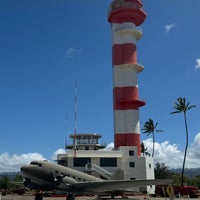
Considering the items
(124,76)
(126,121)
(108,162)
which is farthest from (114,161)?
(124,76)

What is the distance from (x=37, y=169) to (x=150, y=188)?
106ft

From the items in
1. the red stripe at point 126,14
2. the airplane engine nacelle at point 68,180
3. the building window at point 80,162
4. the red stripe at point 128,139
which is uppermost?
the red stripe at point 126,14

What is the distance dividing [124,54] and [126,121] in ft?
46.0

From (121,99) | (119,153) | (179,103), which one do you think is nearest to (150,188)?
(119,153)

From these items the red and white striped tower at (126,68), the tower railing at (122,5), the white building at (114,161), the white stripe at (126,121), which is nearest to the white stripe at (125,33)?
the red and white striped tower at (126,68)

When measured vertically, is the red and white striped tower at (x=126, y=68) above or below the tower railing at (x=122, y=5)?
below

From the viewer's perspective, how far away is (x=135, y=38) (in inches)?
2638

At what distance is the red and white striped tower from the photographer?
61.7 metres

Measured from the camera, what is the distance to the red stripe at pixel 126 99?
61.3 m

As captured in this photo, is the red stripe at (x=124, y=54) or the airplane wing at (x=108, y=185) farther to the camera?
the red stripe at (x=124, y=54)

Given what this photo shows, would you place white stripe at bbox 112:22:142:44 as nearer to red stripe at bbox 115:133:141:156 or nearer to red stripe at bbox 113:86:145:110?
red stripe at bbox 113:86:145:110

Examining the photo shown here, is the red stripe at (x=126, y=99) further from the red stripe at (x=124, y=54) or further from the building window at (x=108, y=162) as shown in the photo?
the building window at (x=108, y=162)

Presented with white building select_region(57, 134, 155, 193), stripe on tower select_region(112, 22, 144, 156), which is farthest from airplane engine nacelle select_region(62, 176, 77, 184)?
stripe on tower select_region(112, 22, 144, 156)

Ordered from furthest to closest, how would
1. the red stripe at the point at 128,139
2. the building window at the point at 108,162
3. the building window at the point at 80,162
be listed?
1. the red stripe at the point at 128,139
2. the building window at the point at 108,162
3. the building window at the point at 80,162
